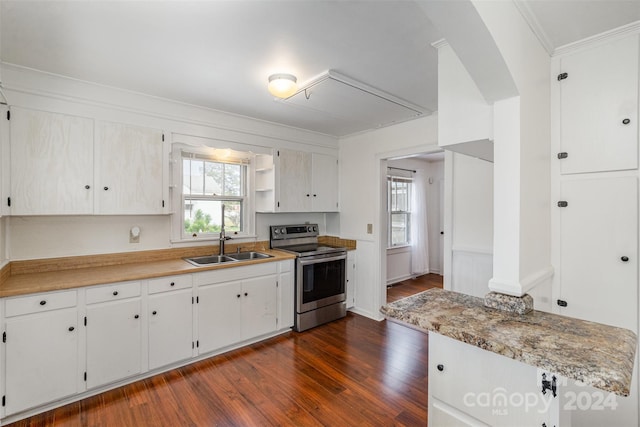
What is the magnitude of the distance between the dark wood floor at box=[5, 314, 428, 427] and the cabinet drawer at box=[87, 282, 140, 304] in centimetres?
73

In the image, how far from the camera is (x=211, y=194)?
136 inches

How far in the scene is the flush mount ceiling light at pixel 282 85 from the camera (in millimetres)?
2207

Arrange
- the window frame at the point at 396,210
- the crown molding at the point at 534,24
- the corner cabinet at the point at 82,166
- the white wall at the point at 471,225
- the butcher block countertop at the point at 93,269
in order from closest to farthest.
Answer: the crown molding at the point at 534,24
the butcher block countertop at the point at 93,269
the corner cabinet at the point at 82,166
the white wall at the point at 471,225
the window frame at the point at 396,210

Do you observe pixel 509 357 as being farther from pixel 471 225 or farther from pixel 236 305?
pixel 236 305

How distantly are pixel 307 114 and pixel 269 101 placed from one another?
1.76ft

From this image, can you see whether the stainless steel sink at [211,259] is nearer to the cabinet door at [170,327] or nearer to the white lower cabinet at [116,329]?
the white lower cabinet at [116,329]

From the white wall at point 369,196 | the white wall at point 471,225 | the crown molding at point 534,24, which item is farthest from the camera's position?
the white wall at point 369,196

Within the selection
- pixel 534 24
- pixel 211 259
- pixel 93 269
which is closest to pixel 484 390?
pixel 534 24

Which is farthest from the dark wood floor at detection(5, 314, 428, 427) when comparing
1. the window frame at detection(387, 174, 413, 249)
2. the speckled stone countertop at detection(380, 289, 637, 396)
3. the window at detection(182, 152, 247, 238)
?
the window frame at detection(387, 174, 413, 249)

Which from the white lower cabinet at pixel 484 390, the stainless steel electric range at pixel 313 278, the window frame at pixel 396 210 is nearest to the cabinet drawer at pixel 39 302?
the stainless steel electric range at pixel 313 278

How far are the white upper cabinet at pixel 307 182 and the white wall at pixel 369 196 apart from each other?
0.63ft

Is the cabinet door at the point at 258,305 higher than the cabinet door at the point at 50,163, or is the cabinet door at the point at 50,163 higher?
the cabinet door at the point at 50,163

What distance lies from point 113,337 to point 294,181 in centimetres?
243

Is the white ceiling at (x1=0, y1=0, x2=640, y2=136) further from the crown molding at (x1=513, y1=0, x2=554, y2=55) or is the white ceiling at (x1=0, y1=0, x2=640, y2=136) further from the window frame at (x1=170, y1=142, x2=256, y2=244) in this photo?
the window frame at (x1=170, y1=142, x2=256, y2=244)
